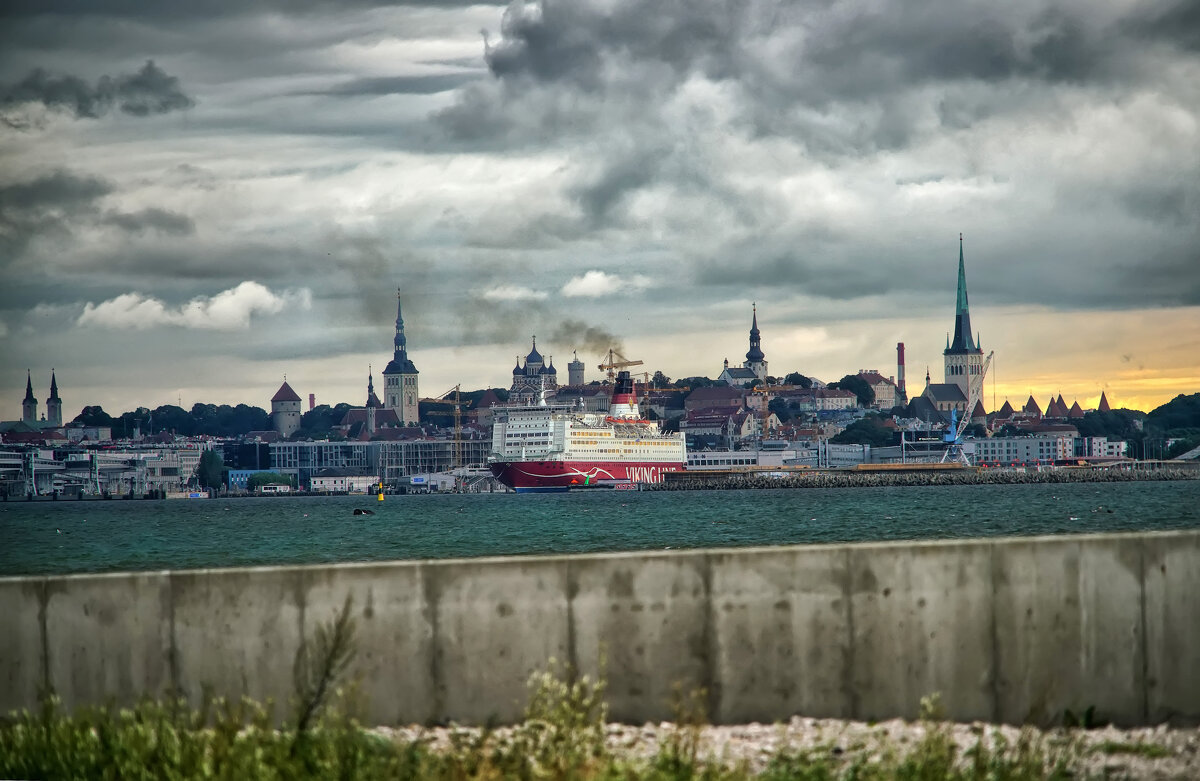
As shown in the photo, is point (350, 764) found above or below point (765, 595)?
below

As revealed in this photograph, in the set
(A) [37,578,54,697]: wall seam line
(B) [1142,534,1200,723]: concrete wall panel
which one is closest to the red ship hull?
(A) [37,578,54,697]: wall seam line

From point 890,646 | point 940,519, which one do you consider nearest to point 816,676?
point 890,646

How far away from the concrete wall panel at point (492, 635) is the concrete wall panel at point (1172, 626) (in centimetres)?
339

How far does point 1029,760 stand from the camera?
285 inches

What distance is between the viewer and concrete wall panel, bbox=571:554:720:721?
8.63 metres

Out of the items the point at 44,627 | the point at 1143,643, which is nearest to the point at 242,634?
the point at 44,627

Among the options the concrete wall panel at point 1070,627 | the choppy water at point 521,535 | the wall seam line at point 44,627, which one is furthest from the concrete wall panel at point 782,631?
the choppy water at point 521,535

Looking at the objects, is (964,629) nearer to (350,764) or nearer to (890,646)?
(890,646)

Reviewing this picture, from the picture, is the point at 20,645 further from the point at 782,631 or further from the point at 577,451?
the point at 577,451

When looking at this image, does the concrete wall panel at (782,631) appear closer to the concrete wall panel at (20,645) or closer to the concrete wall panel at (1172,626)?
the concrete wall panel at (1172,626)

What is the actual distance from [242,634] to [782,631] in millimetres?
3105

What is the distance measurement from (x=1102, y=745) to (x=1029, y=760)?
0.91 metres

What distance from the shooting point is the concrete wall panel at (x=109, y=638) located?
8.67 m

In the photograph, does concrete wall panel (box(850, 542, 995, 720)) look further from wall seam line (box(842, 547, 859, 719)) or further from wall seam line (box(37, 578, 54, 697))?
wall seam line (box(37, 578, 54, 697))
